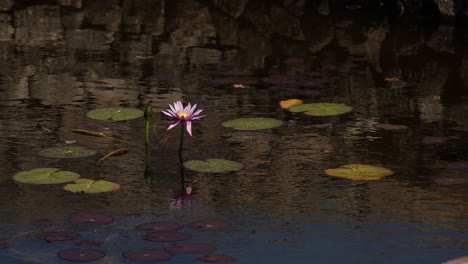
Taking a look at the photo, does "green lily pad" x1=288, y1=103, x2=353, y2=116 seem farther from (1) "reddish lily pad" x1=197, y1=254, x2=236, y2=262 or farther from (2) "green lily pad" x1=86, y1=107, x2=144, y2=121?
(1) "reddish lily pad" x1=197, y1=254, x2=236, y2=262

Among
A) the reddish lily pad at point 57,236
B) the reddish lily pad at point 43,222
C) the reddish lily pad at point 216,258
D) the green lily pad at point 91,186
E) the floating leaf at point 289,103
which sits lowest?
the reddish lily pad at point 216,258

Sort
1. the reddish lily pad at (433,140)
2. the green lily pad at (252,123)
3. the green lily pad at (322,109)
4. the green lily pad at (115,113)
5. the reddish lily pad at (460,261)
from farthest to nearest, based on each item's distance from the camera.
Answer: the green lily pad at (322,109)
the green lily pad at (115,113)
the green lily pad at (252,123)
the reddish lily pad at (433,140)
the reddish lily pad at (460,261)

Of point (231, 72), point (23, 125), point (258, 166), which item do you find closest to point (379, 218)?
point (258, 166)

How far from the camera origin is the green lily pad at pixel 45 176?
4.31 metres

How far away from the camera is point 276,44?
6.94 metres

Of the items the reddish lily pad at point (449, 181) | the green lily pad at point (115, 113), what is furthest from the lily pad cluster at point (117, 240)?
the green lily pad at point (115, 113)

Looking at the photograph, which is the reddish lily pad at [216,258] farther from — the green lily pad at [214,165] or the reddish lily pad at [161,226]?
the green lily pad at [214,165]

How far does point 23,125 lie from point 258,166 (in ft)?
4.10

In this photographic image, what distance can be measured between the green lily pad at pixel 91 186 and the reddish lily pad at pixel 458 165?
139 centimetres

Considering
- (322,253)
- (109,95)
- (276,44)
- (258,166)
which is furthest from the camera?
(276,44)

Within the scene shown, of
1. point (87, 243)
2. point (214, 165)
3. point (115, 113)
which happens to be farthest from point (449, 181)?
point (115, 113)

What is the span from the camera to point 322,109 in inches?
211

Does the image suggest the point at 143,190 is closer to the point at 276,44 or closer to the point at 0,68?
the point at 0,68

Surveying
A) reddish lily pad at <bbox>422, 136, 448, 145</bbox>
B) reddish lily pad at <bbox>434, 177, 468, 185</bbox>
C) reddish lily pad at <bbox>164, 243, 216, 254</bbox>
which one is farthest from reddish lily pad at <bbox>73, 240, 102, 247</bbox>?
reddish lily pad at <bbox>422, 136, 448, 145</bbox>
